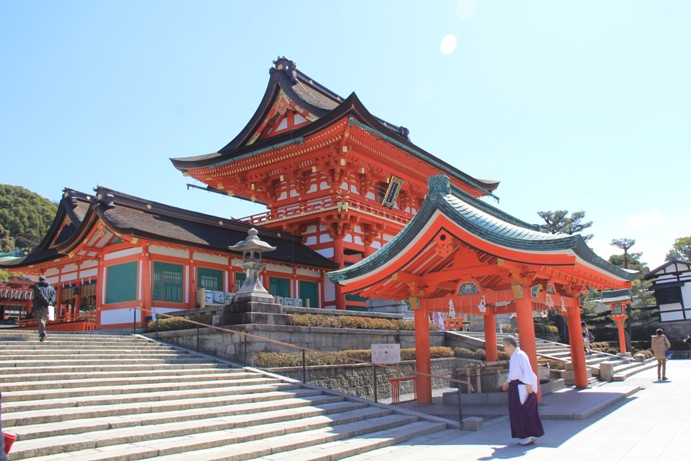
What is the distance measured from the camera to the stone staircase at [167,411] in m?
6.96

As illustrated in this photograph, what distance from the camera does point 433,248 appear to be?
11.4 m

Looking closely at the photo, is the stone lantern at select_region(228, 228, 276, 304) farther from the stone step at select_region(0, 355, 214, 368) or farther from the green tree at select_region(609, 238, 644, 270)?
the green tree at select_region(609, 238, 644, 270)

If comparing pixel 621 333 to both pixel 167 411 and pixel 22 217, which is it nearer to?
pixel 167 411

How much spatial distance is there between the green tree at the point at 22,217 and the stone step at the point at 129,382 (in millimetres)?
61629

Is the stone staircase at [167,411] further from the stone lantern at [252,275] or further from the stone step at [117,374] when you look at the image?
the stone lantern at [252,275]

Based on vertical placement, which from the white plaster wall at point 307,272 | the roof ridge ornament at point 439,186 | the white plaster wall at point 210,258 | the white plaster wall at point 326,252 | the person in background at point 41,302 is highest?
the white plaster wall at point 326,252

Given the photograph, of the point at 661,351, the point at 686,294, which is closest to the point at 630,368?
the point at 661,351

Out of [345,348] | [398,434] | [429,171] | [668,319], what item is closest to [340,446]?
[398,434]

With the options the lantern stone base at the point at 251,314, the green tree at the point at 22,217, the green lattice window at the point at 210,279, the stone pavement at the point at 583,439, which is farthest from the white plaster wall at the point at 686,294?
the green tree at the point at 22,217

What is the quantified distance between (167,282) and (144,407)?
1020 centimetres

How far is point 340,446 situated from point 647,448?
431cm

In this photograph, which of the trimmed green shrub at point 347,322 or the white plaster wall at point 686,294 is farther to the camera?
the white plaster wall at point 686,294

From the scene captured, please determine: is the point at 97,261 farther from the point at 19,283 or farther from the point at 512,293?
the point at 512,293

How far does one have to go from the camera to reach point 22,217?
215ft
